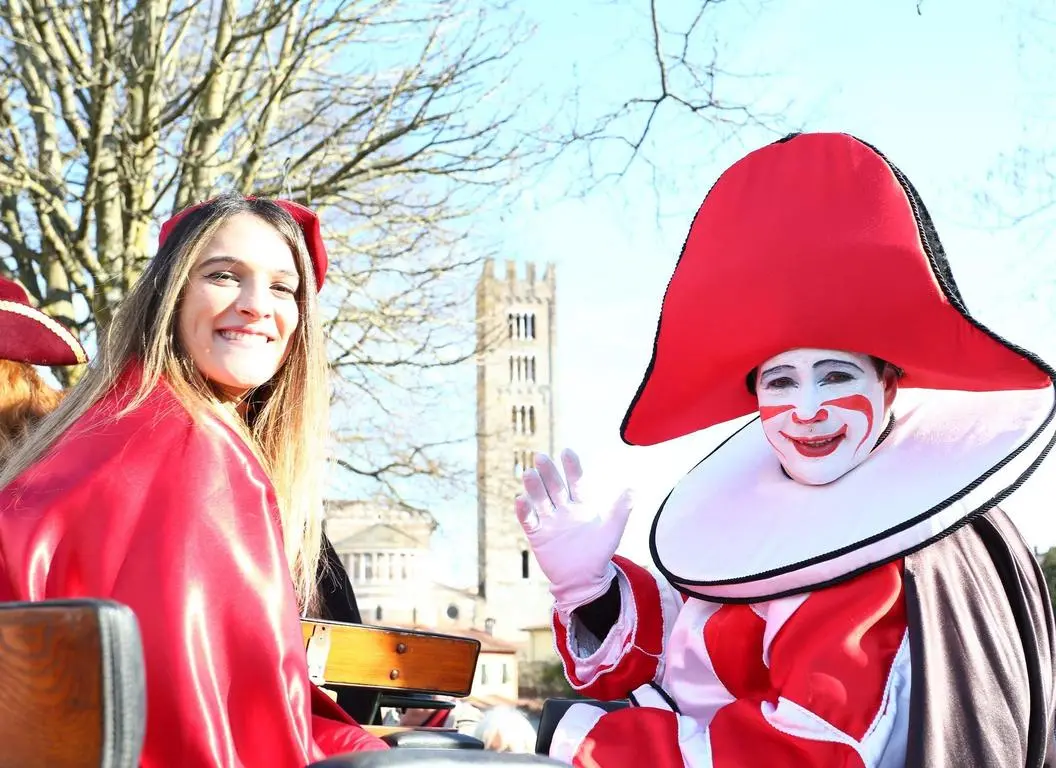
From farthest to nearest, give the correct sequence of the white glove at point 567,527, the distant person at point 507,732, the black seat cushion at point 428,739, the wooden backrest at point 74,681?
the distant person at point 507,732
the white glove at point 567,527
the black seat cushion at point 428,739
the wooden backrest at point 74,681

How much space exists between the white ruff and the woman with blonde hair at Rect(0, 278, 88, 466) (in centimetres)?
227

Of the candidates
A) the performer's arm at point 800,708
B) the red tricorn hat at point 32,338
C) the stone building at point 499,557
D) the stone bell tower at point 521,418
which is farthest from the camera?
the stone bell tower at point 521,418

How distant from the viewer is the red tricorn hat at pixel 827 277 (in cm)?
249

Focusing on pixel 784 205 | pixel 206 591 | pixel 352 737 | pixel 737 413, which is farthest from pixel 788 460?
pixel 206 591

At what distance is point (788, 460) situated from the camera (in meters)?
2.66

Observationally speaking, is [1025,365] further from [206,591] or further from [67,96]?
[67,96]

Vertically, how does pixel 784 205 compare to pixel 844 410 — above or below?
above

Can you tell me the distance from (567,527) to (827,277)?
88cm

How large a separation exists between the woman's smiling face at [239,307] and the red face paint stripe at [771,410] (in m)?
1.13

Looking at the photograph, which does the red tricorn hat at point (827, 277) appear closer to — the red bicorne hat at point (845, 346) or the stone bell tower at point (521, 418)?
the red bicorne hat at point (845, 346)

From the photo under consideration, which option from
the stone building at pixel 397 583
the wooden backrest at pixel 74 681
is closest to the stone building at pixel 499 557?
the stone building at pixel 397 583

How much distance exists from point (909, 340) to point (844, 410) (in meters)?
0.21

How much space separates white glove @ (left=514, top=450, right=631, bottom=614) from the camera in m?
2.87

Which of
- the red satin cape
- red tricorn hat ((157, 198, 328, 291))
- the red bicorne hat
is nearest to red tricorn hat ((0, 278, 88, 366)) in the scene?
red tricorn hat ((157, 198, 328, 291))
